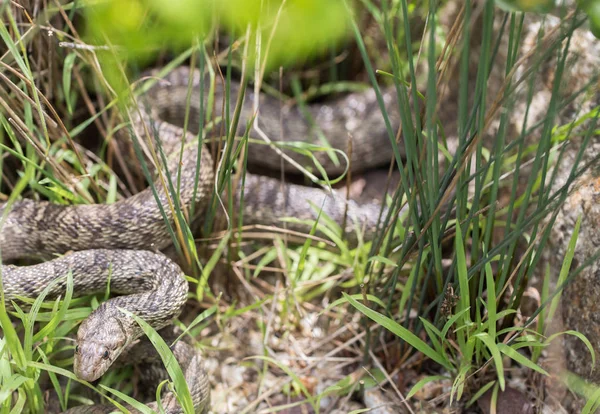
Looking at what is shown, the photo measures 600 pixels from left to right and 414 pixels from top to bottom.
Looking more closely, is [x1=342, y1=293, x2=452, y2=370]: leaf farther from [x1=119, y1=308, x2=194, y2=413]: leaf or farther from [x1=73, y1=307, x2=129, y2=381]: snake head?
[x1=73, y1=307, x2=129, y2=381]: snake head

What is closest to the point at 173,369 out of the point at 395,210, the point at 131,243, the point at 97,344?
the point at 97,344

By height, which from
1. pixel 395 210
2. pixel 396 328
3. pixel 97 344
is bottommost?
pixel 97 344

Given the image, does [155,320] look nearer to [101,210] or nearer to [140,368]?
[140,368]

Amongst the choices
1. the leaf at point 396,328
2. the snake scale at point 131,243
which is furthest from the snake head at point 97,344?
the leaf at point 396,328

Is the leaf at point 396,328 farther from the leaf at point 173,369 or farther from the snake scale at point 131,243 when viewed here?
the leaf at point 173,369

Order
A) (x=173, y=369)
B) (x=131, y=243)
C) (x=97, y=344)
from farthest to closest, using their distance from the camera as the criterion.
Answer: (x=131, y=243)
(x=97, y=344)
(x=173, y=369)

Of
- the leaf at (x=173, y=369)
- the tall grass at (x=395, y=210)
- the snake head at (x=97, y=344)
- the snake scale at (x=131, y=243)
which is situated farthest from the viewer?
the snake scale at (x=131, y=243)

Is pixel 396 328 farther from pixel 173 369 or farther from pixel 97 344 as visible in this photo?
pixel 97 344
